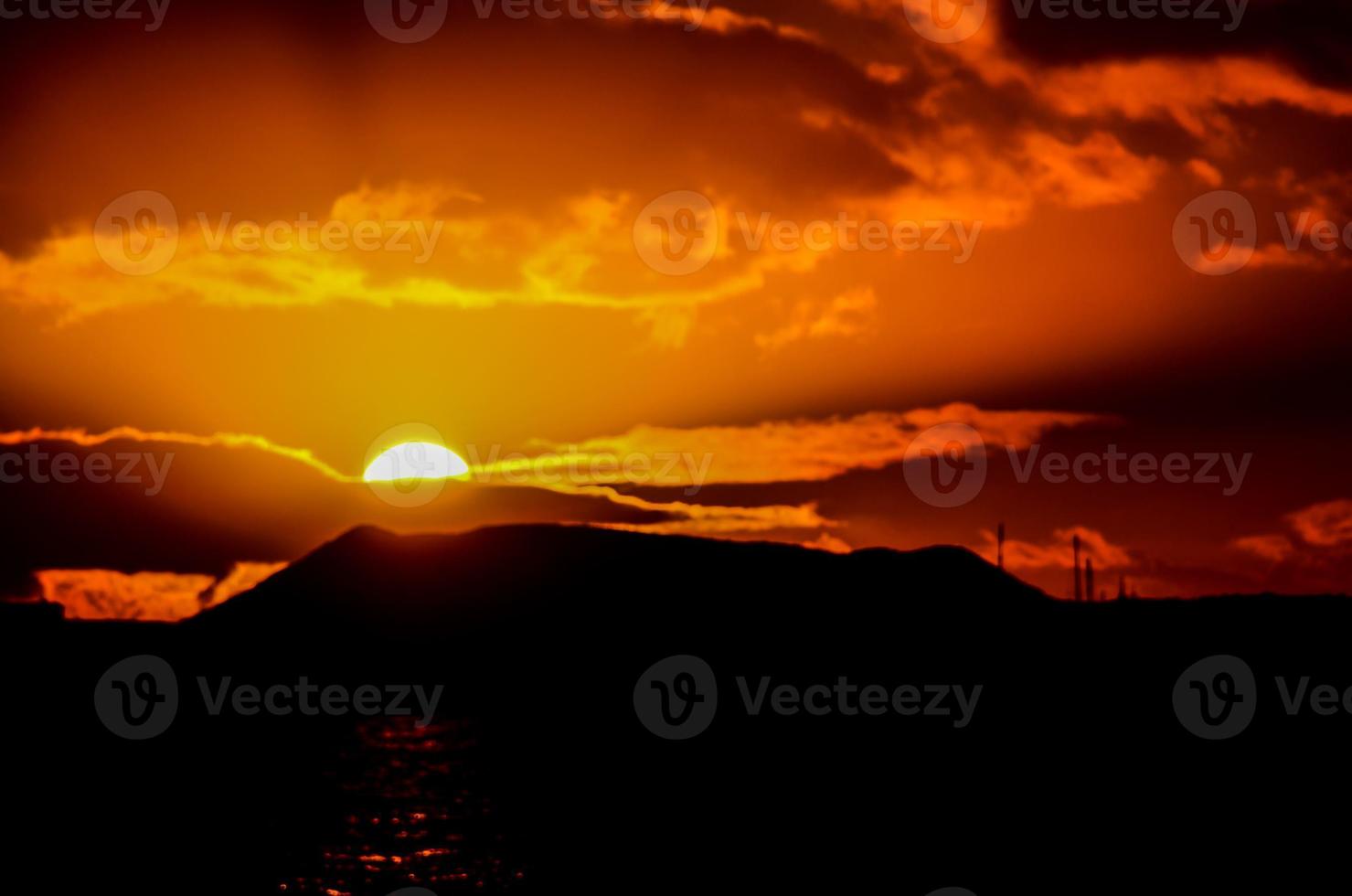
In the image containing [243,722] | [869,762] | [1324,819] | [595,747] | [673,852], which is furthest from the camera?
[243,722]

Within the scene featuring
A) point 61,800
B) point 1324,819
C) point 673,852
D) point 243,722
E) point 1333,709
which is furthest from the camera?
point 243,722

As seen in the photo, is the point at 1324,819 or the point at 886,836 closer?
the point at 886,836

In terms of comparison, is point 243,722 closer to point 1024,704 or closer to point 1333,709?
point 1024,704

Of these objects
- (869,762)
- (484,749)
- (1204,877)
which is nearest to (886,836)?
(1204,877)

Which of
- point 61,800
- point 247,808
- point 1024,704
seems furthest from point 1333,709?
point 61,800

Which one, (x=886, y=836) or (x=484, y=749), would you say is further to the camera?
(x=484, y=749)

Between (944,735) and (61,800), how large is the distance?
81.0 meters

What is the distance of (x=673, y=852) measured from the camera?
6291cm

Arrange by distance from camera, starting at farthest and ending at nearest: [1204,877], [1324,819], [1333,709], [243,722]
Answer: [243,722], [1333,709], [1324,819], [1204,877]

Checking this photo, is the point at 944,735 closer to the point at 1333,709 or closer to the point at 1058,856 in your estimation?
the point at 1333,709

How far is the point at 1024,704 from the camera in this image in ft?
533

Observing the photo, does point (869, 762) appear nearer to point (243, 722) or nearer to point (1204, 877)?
point (1204, 877)

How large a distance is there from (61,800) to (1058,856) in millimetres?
60264

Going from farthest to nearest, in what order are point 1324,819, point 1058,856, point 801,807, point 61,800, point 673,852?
point 61,800
point 801,807
point 1324,819
point 673,852
point 1058,856
